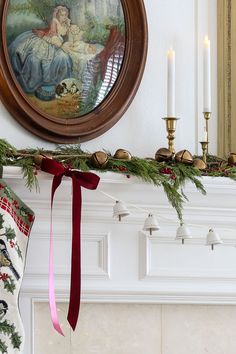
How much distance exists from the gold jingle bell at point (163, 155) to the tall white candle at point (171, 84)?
0.34 ft

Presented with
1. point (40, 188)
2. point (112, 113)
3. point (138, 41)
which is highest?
point (138, 41)

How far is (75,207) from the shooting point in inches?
84.1

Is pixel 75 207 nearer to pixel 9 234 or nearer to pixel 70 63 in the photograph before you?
pixel 9 234

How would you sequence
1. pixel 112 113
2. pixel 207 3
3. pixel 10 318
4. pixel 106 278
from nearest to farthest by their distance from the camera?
pixel 10 318 < pixel 106 278 < pixel 112 113 < pixel 207 3

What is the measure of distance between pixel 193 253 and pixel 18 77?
662 mm

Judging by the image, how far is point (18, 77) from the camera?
233 cm

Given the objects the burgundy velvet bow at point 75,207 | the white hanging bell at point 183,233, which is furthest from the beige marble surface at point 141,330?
the white hanging bell at point 183,233

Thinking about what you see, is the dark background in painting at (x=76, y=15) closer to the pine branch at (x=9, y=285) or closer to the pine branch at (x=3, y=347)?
the pine branch at (x=9, y=285)

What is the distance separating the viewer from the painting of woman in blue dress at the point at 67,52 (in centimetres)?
234

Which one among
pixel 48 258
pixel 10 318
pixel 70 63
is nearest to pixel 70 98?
pixel 70 63

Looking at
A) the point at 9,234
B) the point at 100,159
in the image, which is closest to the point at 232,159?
the point at 100,159

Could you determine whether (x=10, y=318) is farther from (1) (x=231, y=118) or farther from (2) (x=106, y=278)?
(1) (x=231, y=118)

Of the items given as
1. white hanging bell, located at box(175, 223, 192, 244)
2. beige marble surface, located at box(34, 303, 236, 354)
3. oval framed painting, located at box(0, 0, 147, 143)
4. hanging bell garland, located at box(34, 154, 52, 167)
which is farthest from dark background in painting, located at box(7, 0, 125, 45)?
beige marble surface, located at box(34, 303, 236, 354)

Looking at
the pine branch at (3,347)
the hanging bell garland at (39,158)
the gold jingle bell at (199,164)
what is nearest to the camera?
the pine branch at (3,347)
